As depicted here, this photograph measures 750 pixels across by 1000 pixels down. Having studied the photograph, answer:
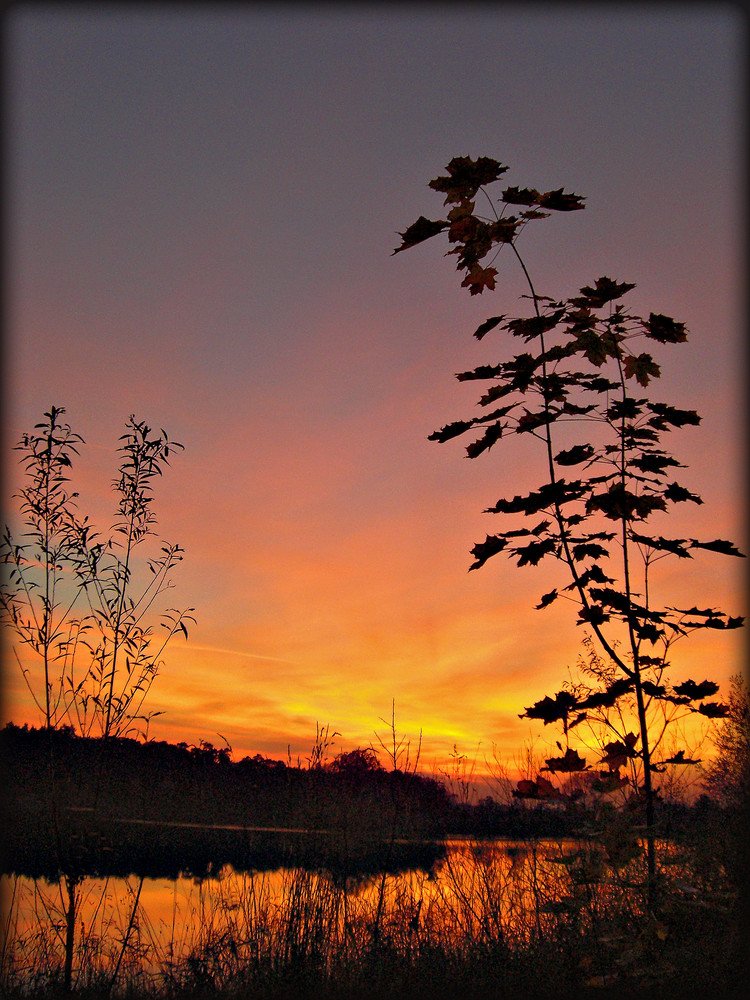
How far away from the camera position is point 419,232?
348cm

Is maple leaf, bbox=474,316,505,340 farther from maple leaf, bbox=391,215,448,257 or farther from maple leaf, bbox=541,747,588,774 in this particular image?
maple leaf, bbox=541,747,588,774

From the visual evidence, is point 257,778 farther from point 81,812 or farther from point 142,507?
point 142,507

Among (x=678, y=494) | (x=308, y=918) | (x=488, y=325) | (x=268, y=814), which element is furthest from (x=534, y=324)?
(x=268, y=814)

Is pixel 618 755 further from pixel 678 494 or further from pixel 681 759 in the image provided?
pixel 678 494

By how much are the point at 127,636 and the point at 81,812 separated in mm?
1265

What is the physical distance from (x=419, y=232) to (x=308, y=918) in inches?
169

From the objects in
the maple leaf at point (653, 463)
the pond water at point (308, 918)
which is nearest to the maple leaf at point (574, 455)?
the maple leaf at point (653, 463)

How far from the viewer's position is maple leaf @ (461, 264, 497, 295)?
3.71 meters

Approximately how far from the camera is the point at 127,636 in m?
4.79

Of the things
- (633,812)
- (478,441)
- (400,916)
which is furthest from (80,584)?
(633,812)

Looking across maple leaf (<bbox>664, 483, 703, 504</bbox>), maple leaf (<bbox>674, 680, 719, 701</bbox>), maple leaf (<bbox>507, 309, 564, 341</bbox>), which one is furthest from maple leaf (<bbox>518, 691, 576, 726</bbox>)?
maple leaf (<bbox>507, 309, 564, 341</bbox>)

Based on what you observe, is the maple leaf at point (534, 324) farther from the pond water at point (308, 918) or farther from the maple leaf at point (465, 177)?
the pond water at point (308, 918)

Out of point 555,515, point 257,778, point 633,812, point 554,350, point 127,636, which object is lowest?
point 257,778

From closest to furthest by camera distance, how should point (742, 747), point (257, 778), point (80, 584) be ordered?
point (80, 584)
point (742, 747)
point (257, 778)
